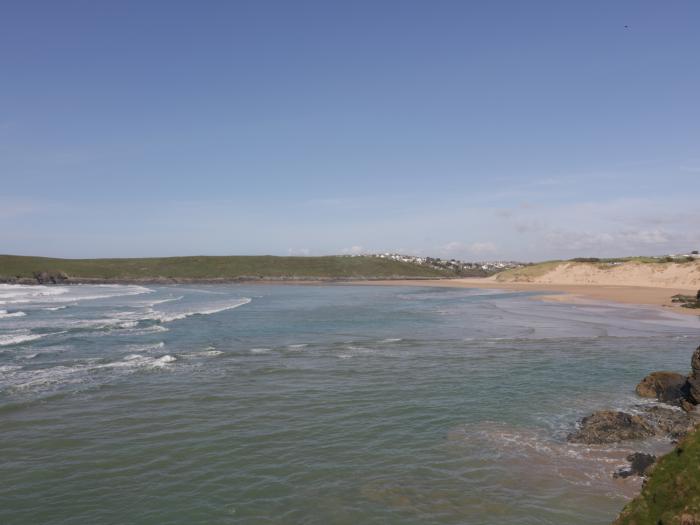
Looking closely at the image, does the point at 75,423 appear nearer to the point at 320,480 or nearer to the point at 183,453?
the point at 183,453

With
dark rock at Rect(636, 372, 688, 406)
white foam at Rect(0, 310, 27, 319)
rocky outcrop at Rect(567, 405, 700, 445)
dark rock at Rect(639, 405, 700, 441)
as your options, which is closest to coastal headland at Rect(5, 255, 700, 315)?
dark rock at Rect(636, 372, 688, 406)

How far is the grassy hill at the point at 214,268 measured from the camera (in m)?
132

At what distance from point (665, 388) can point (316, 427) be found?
38.8 ft

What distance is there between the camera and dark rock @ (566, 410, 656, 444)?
13.1 metres

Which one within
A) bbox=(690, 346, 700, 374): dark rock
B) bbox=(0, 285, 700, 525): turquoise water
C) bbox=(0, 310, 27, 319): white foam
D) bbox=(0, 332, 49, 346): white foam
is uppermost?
bbox=(690, 346, 700, 374): dark rock

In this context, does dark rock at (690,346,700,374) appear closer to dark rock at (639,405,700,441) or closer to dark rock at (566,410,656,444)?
dark rock at (639,405,700,441)

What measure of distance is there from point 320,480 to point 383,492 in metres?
1.40

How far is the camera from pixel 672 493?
225 inches

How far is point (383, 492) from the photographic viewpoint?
10242 millimetres

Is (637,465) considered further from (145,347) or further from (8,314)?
(8,314)

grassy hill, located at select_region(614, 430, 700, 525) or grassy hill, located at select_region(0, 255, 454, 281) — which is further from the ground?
grassy hill, located at select_region(0, 255, 454, 281)

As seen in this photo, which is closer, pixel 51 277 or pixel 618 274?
pixel 618 274

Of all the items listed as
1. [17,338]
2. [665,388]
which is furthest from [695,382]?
[17,338]

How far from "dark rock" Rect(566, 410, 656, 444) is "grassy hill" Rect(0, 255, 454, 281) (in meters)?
130
